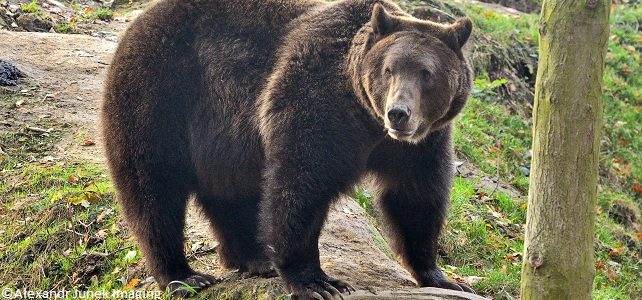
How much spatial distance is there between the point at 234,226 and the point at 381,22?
2.02 meters

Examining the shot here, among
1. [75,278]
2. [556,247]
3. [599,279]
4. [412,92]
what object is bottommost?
[599,279]

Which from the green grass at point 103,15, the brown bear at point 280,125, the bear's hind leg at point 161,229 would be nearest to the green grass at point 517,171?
the brown bear at point 280,125

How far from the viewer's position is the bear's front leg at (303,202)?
17.6ft

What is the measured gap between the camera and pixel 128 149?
602 centimetres

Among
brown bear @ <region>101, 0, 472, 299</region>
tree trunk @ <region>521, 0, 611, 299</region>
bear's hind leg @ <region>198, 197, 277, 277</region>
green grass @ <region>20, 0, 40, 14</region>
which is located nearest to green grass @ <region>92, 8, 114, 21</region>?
green grass @ <region>20, 0, 40, 14</region>

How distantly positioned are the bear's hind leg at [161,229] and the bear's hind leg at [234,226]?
0.38 meters

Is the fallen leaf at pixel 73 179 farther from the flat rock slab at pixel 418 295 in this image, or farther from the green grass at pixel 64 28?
the green grass at pixel 64 28

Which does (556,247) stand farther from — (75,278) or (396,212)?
(75,278)

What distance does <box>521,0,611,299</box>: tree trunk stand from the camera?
4.14 metres

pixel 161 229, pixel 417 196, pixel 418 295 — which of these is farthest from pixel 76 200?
pixel 418 295

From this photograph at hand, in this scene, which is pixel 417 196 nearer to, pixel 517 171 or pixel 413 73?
pixel 413 73

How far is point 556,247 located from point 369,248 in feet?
8.85

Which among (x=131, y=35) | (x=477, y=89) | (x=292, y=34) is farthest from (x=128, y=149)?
(x=477, y=89)

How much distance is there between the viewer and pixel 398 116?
199 inches
